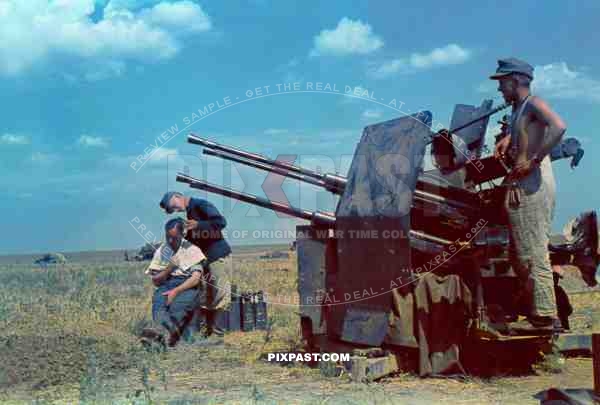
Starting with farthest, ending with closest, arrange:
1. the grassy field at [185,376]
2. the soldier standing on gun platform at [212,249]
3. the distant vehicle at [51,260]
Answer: the distant vehicle at [51,260]
the soldier standing on gun platform at [212,249]
the grassy field at [185,376]

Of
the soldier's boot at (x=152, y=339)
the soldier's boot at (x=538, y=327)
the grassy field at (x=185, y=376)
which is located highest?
the soldier's boot at (x=538, y=327)

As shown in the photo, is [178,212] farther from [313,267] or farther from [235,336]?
[313,267]

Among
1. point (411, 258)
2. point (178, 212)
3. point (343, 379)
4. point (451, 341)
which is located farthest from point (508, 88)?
point (178, 212)

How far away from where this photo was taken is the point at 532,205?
7008 millimetres

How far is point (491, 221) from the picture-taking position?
7.56m

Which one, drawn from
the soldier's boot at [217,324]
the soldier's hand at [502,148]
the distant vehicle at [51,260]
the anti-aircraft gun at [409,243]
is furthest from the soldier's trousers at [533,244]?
the distant vehicle at [51,260]

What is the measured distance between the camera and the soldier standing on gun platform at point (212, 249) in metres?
10.3

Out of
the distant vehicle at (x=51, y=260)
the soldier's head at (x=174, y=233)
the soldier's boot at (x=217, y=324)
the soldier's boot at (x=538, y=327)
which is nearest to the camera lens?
the soldier's boot at (x=538, y=327)

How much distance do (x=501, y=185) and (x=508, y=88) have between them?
92 centimetres

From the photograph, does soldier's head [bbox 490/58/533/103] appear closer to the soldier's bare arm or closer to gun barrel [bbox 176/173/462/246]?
the soldier's bare arm

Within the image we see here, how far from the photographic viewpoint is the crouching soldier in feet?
30.3

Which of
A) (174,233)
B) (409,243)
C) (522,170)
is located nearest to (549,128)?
(522,170)

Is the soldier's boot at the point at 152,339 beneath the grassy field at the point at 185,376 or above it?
above

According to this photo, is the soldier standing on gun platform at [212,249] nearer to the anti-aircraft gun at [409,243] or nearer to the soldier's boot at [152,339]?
the soldier's boot at [152,339]
